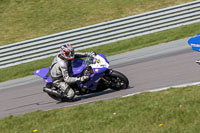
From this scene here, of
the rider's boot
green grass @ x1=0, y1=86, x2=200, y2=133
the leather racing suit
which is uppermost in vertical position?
the leather racing suit

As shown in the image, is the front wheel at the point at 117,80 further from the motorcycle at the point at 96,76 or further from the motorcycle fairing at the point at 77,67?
the motorcycle fairing at the point at 77,67

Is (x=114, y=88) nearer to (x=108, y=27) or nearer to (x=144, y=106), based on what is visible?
(x=144, y=106)

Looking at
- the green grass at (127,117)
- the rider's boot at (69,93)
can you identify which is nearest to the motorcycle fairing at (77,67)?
the rider's boot at (69,93)

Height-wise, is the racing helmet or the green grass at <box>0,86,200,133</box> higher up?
the racing helmet

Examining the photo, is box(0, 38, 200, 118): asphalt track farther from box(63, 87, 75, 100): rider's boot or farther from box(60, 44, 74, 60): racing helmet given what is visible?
box(60, 44, 74, 60): racing helmet

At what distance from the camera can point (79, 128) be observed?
20.1 feet

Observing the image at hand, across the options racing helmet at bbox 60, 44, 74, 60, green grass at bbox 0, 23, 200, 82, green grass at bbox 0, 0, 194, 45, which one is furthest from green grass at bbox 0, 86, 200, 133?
green grass at bbox 0, 0, 194, 45

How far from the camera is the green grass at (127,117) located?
545 cm

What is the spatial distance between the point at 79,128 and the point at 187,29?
9.68m

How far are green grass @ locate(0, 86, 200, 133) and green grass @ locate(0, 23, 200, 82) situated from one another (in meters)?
6.41

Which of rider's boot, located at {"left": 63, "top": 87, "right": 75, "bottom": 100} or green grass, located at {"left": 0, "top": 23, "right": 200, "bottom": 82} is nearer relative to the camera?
rider's boot, located at {"left": 63, "top": 87, "right": 75, "bottom": 100}

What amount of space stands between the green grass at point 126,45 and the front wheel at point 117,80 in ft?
17.2

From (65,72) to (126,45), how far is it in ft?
21.4

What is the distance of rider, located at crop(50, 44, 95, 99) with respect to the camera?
27.5 ft
